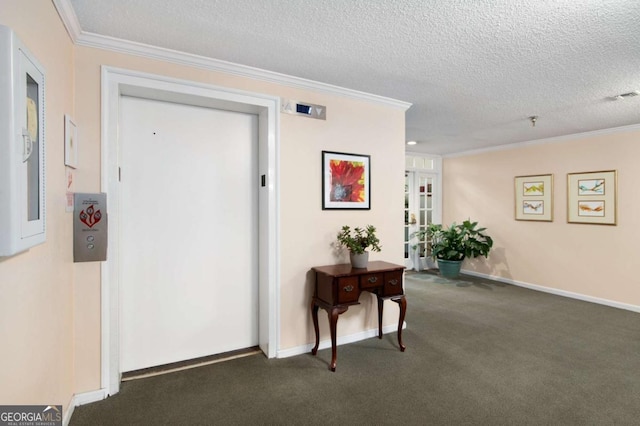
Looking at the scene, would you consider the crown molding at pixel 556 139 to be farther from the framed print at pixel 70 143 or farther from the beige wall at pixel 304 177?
the framed print at pixel 70 143

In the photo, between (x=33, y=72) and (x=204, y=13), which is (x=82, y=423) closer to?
(x=33, y=72)

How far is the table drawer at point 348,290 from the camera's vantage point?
263cm

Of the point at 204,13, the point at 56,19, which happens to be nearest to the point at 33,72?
the point at 56,19

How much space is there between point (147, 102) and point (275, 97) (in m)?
1.00

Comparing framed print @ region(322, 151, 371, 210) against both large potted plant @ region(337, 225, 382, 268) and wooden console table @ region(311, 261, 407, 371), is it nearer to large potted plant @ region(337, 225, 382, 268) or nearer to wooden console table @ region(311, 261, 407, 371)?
large potted plant @ region(337, 225, 382, 268)

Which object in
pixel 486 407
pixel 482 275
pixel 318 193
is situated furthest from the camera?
pixel 482 275

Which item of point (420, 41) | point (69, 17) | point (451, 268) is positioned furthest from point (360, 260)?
point (451, 268)

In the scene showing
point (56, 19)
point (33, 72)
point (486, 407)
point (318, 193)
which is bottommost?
point (486, 407)

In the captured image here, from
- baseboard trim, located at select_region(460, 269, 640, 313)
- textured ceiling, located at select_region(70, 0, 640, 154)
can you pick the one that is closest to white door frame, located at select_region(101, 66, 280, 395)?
textured ceiling, located at select_region(70, 0, 640, 154)

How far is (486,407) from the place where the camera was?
215 cm

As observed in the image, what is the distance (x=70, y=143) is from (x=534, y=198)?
5.99 metres

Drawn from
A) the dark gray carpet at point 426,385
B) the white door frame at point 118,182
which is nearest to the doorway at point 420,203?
the dark gray carpet at point 426,385

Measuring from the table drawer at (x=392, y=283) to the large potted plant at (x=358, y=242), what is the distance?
223mm

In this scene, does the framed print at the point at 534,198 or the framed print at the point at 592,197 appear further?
the framed print at the point at 534,198
